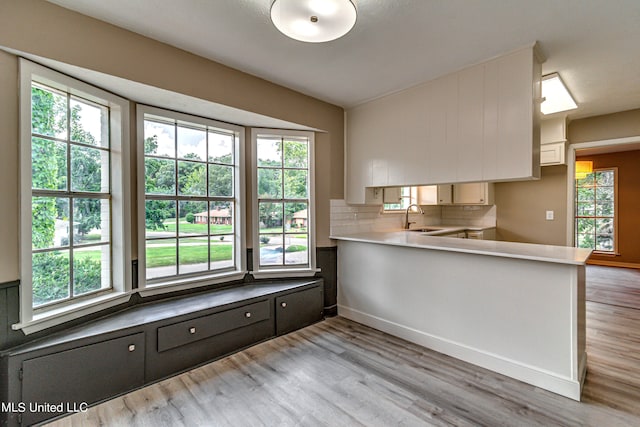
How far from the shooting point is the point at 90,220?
2242 millimetres

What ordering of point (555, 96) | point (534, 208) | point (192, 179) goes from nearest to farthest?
point (192, 179) → point (555, 96) → point (534, 208)

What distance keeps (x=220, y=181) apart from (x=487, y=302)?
2740mm

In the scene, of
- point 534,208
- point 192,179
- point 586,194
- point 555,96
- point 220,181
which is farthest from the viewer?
point 586,194

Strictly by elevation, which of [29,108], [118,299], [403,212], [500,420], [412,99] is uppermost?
[412,99]

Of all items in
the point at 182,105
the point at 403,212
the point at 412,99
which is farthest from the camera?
the point at 403,212

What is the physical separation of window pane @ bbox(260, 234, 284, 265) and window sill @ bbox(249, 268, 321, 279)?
0.35ft

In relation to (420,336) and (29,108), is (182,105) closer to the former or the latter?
(29,108)

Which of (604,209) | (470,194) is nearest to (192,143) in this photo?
(470,194)

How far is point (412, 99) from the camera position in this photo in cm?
295

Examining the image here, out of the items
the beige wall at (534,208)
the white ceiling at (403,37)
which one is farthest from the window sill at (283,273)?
the beige wall at (534,208)

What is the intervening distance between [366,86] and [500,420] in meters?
2.90

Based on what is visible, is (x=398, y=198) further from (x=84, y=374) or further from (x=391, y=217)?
(x=84, y=374)

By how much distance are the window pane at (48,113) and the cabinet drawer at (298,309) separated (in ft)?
7.35

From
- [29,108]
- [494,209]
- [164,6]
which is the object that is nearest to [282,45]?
[164,6]
